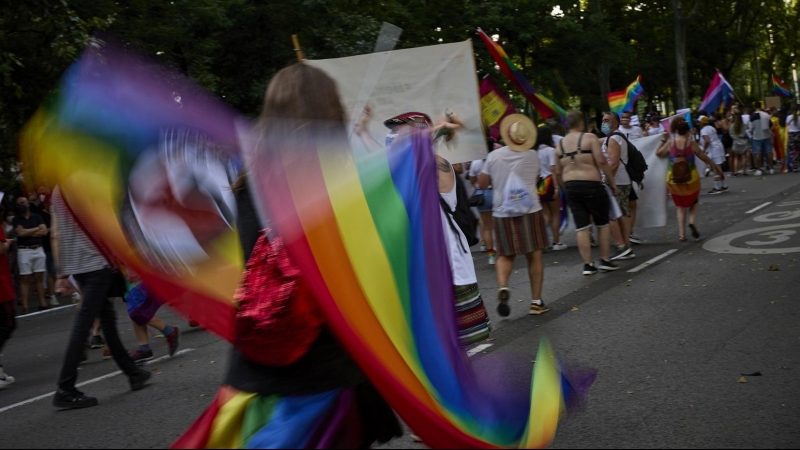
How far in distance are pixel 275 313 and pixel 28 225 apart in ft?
41.1

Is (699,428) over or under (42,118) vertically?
under

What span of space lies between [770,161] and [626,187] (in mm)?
14058

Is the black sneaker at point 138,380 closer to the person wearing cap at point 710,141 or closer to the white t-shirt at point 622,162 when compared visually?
the white t-shirt at point 622,162

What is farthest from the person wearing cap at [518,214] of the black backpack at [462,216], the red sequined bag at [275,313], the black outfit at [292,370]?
the red sequined bag at [275,313]

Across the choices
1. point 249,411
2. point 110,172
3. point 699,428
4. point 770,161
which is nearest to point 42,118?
point 110,172

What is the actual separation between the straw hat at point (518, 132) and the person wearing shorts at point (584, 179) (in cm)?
166

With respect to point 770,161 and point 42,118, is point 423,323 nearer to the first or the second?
point 42,118

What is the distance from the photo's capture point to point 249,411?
108 inches

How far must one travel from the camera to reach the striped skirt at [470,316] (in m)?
5.45

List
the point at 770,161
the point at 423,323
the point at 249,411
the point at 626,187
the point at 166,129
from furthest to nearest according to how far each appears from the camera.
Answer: the point at 770,161, the point at 626,187, the point at 166,129, the point at 423,323, the point at 249,411

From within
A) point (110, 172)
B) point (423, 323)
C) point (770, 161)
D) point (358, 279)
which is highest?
point (110, 172)

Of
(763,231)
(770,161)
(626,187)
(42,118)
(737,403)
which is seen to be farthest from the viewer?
(770,161)

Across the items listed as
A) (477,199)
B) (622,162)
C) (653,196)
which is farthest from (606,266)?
(653,196)

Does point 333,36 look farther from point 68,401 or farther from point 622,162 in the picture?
point 68,401
